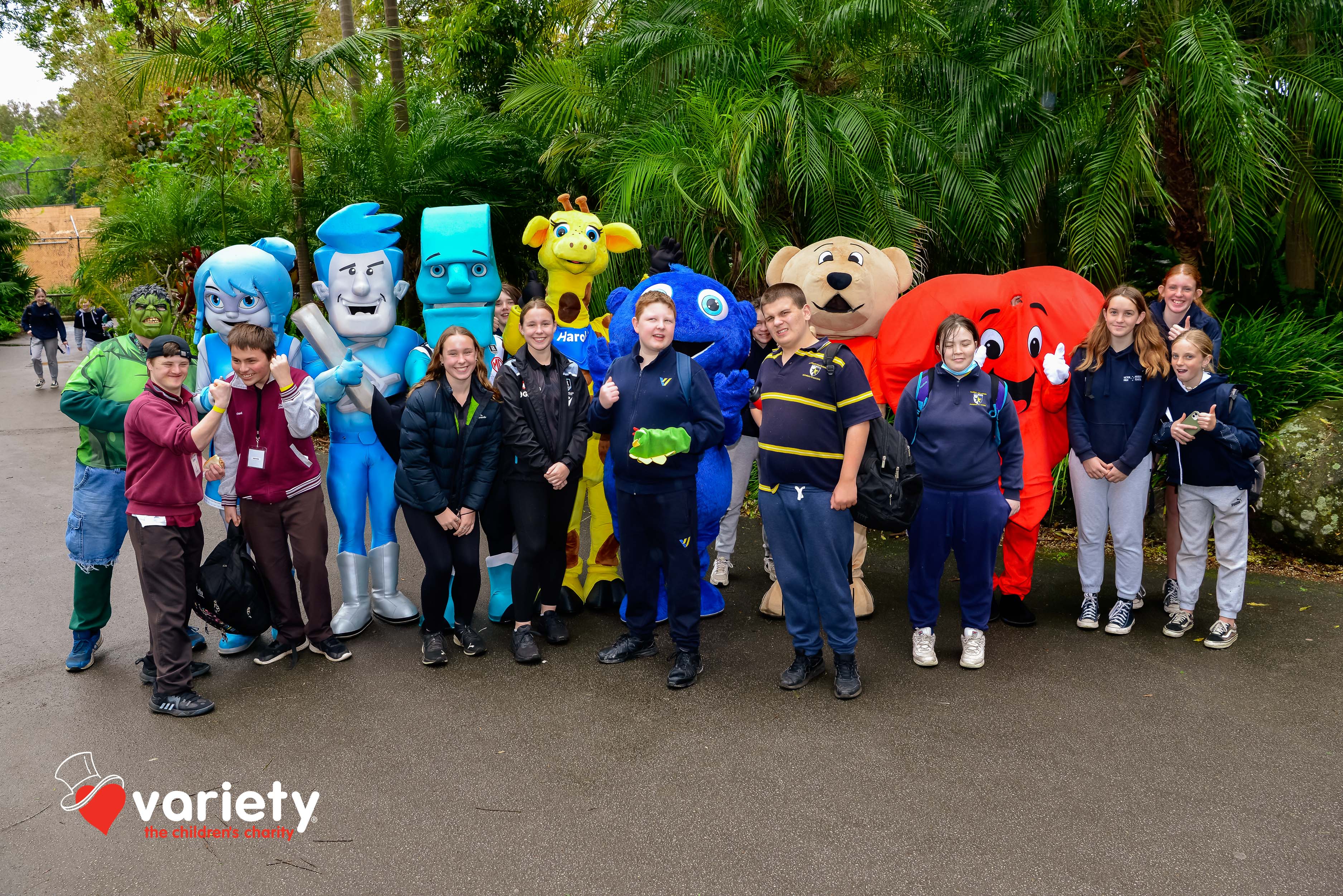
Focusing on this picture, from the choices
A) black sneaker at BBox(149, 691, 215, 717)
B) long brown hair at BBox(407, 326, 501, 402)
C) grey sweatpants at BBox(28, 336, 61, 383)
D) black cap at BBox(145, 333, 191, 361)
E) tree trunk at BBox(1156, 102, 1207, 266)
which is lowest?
black sneaker at BBox(149, 691, 215, 717)

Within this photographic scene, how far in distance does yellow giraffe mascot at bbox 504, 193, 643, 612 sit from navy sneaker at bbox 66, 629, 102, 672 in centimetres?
230

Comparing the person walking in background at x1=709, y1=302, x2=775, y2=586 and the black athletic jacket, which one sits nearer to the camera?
the black athletic jacket

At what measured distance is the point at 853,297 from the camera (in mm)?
5059

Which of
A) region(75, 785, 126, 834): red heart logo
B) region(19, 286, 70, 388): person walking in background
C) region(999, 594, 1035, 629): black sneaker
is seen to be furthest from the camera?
region(19, 286, 70, 388): person walking in background

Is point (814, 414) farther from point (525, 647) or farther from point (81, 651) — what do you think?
point (81, 651)

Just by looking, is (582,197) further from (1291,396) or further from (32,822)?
(1291,396)

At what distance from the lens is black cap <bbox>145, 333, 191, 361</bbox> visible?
398cm

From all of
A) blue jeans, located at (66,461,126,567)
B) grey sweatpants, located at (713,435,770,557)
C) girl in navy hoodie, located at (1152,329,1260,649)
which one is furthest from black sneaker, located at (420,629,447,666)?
girl in navy hoodie, located at (1152,329,1260,649)

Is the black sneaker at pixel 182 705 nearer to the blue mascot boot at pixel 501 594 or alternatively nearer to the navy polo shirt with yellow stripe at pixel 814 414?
the blue mascot boot at pixel 501 594

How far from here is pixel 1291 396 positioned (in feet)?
20.8

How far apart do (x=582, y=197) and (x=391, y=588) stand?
245 centimetres

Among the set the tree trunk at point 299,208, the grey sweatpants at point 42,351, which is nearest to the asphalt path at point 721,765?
the tree trunk at point 299,208

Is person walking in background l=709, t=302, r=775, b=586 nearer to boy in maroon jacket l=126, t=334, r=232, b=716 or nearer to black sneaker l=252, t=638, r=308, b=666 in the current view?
black sneaker l=252, t=638, r=308, b=666

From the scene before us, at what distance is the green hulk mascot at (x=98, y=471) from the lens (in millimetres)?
4391
